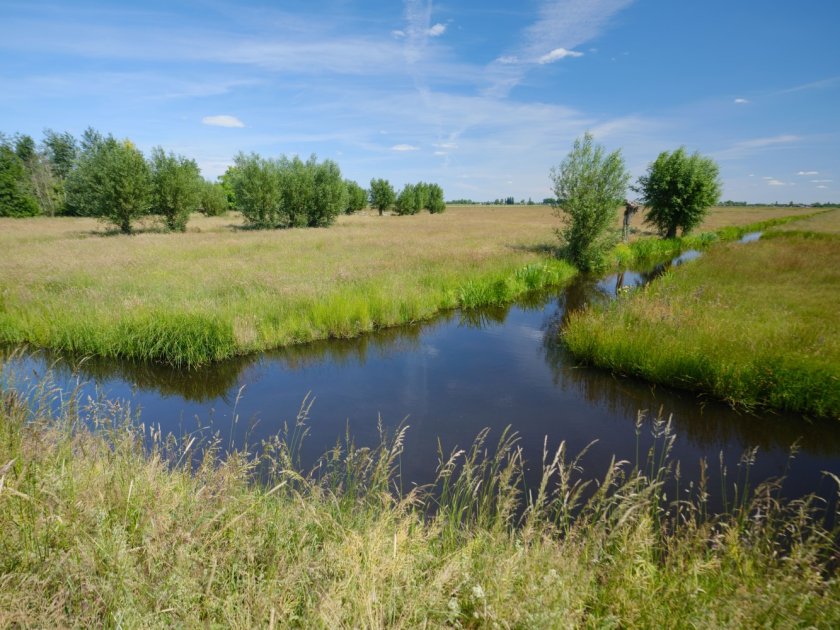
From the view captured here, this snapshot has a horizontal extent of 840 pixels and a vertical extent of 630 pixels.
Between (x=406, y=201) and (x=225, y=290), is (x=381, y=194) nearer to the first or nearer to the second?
(x=406, y=201)

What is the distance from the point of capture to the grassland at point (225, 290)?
33.8 ft

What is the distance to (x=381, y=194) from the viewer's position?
81.8 m

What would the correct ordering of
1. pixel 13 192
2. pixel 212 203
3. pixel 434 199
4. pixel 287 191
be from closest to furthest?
pixel 287 191 < pixel 13 192 < pixel 212 203 < pixel 434 199

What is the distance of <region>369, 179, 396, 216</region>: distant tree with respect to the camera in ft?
267

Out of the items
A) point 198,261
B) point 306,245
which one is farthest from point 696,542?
point 306,245

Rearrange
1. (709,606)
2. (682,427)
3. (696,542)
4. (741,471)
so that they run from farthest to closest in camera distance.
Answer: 1. (682,427)
2. (741,471)
3. (696,542)
4. (709,606)

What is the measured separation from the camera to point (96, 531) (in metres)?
2.65

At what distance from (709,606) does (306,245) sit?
26629mm

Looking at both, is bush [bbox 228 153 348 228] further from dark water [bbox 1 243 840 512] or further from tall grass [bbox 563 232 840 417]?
tall grass [bbox 563 232 840 417]

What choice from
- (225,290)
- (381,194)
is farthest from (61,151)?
(225,290)

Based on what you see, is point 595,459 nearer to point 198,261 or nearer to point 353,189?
point 198,261

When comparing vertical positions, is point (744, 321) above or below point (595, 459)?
above

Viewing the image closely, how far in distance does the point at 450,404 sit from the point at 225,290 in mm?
10131

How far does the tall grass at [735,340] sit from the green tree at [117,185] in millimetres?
35788
